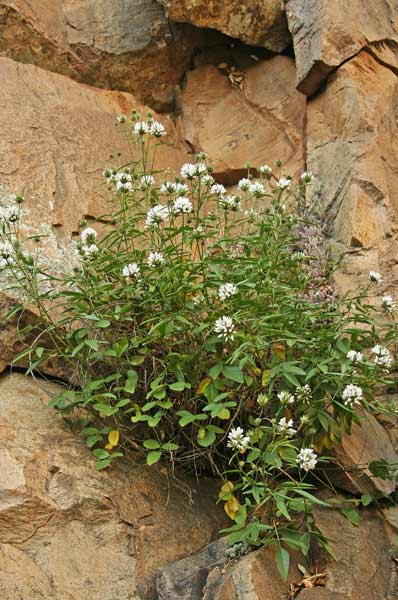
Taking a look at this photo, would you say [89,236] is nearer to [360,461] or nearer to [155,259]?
[155,259]

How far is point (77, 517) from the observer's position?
10.4 feet

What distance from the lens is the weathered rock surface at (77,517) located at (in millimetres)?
3016

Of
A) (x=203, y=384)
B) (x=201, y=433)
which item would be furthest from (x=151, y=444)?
(x=203, y=384)

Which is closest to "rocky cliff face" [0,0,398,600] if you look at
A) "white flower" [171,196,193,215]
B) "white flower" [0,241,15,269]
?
"white flower" [0,241,15,269]

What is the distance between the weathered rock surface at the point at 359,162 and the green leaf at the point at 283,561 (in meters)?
1.69

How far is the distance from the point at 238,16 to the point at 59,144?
1.49 meters

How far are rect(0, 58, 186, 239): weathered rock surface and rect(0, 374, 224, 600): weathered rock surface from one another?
1.28 m

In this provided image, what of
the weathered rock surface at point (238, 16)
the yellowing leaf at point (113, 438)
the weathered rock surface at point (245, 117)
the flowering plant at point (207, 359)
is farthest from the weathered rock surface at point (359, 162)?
the yellowing leaf at point (113, 438)

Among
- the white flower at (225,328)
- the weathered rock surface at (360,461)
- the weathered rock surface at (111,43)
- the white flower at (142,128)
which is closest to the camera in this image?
the white flower at (225,328)

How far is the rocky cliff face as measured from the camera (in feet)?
10.1

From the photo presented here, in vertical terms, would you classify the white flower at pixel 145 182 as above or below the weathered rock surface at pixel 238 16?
below

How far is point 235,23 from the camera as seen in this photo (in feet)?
17.0

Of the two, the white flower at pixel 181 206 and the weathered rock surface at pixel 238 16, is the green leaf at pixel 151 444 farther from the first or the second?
the weathered rock surface at pixel 238 16

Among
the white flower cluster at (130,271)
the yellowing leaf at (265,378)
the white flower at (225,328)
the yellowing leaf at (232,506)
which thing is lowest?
the yellowing leaf at (232,506)
